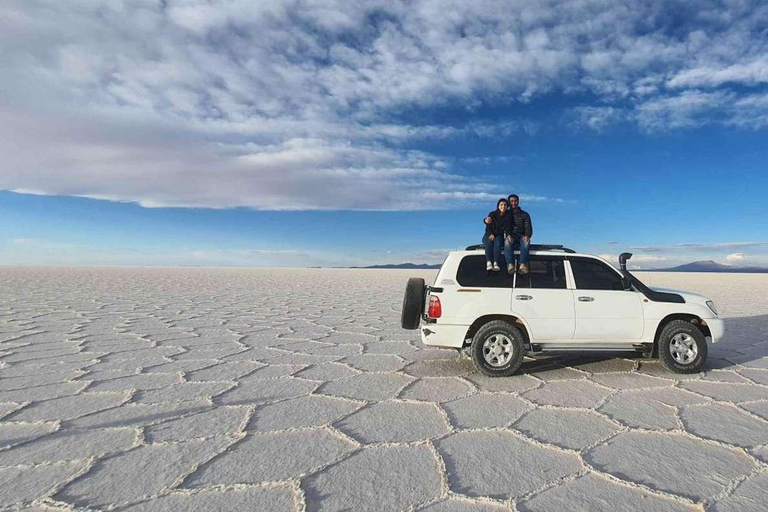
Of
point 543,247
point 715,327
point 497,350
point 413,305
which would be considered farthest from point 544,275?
point 715,327

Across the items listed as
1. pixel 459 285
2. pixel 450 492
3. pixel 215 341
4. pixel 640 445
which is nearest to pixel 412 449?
pixel 450 492

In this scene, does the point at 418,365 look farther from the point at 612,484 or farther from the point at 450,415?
the point at 612,484

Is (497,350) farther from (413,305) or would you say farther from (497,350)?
(413,305)

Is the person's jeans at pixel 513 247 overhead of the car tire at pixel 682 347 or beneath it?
overhead

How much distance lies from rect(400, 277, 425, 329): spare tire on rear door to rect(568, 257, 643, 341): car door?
6.88 ft

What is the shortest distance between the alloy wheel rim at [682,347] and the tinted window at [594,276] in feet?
3.30

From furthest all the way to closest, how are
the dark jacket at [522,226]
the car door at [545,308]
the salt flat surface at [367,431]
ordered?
the dark jacket at [522,226] → the car door at [545,308] → the salt flat surface at [367,431]

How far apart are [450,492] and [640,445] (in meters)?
1.89

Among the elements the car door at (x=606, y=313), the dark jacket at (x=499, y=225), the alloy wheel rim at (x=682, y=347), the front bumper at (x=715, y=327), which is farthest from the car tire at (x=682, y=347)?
the dark jacket at (x=499, y=225)

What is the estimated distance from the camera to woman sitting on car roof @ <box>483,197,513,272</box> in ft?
20.3

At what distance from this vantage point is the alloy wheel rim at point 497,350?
600 cm

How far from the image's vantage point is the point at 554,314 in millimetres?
6105

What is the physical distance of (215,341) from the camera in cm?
841

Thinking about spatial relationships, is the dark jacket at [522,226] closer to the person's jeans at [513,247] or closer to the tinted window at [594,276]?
the person's jeans at [513,247]
